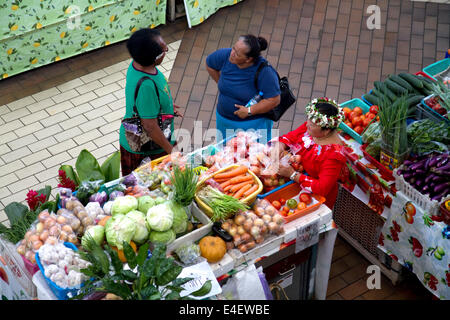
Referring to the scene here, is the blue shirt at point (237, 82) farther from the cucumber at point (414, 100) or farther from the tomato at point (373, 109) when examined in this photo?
the cucumber at point (414, 100)

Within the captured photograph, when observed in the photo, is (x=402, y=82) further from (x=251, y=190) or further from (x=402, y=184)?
(x=251, y=190)

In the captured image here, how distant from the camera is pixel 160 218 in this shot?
3.47 m

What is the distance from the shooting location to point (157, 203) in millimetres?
3701

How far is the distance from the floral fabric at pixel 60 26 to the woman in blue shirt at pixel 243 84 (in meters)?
2.39

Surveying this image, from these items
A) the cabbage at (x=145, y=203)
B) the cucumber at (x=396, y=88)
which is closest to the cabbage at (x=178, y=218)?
the cabbage at (x=145, y=203)

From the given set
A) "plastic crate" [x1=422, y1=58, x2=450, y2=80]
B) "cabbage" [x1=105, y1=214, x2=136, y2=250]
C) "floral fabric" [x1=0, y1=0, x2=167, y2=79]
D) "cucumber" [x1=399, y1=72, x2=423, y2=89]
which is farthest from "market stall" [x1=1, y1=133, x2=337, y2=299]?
"floral fabric" [x1=0, y1=0, x2=167, y2=79]

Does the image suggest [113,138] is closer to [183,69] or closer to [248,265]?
[183,69]

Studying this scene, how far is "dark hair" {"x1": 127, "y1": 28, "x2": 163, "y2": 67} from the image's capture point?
4.18m

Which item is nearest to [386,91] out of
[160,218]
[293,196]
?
[293,196]

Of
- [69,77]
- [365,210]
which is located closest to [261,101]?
[365,210]

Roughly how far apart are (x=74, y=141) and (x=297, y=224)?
3.14m

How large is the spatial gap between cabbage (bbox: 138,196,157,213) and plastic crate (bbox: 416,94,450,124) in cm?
251
